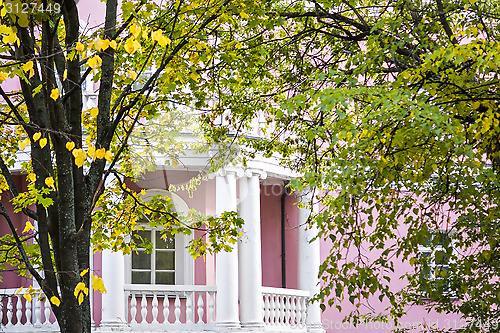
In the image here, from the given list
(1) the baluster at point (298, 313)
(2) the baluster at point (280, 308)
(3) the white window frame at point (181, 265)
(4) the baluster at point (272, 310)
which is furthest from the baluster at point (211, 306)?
(1) the baluster at point (298, 313)

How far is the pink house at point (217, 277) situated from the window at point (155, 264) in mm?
19

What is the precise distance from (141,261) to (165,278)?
56 cm

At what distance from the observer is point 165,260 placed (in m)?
14.0

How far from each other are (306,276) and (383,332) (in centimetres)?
314

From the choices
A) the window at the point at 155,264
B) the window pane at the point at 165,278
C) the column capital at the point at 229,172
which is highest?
the column capital at the point at 229,172

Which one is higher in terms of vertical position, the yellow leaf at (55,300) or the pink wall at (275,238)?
the pink wall at (275,238)

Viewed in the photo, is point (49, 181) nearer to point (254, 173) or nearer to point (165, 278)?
point (254, 173)

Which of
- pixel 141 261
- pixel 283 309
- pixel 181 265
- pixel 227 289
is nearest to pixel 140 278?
pixel 141 261

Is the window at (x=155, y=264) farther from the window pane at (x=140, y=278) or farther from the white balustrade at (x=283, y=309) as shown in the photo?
→ the white balustrade at (x=283, y=309)

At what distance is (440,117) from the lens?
15.7 ft

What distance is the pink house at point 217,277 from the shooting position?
38.0ft

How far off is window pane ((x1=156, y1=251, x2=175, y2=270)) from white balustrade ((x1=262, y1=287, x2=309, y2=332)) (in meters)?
2.03

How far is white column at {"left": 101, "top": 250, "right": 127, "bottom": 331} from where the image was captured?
11.2 meters

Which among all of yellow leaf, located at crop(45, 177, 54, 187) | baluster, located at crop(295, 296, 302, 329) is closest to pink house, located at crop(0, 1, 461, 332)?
baluster, located at crop(295, 296, 302, 329)
